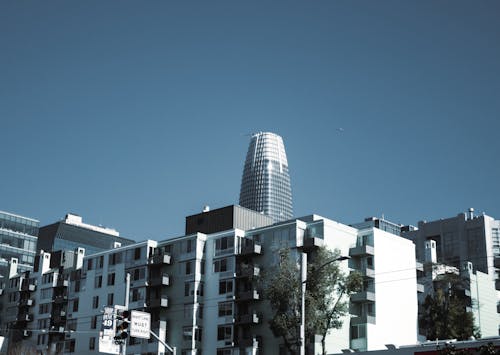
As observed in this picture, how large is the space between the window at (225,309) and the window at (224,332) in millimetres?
1457

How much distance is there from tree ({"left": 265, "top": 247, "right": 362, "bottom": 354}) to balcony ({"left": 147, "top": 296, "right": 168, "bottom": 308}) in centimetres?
1871

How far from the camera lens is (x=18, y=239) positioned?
16800cm

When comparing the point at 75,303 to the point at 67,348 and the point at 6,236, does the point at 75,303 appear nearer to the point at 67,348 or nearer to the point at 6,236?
the point at 67,348

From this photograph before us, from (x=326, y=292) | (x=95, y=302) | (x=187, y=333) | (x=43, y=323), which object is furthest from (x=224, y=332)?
(x=43, y=323)

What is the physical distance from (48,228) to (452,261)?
97.5 meters

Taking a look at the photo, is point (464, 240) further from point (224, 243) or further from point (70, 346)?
point (70, 346)

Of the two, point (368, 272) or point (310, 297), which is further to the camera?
point (368, 272)

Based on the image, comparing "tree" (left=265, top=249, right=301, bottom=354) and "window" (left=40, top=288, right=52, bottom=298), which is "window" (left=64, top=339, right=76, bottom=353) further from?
"tree" (left=265, top=249, right=301, bottom=354)

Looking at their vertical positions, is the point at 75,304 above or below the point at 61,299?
below

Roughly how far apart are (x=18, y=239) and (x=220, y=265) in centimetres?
8287

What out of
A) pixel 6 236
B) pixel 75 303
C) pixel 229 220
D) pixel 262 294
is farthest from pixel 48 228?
pixel 262 294

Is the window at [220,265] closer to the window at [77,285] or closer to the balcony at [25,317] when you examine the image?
the window at [77,285]

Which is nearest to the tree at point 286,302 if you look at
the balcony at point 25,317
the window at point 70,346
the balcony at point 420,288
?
the balcony at point 420,288

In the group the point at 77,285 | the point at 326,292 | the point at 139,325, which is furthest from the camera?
the point at 77,285
